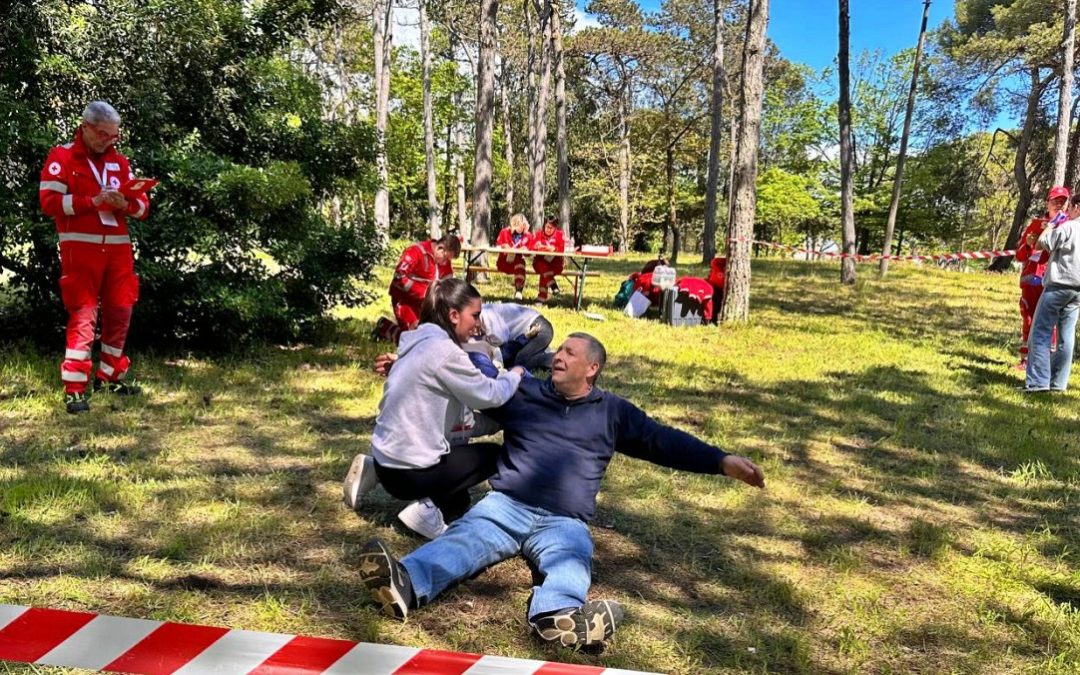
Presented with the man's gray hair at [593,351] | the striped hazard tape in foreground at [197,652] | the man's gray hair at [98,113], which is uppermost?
the man's gray hair at [98,113]

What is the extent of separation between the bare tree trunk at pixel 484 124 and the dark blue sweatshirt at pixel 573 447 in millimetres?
10638

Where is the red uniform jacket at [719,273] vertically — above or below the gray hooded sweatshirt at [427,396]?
above

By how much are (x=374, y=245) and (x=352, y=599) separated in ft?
16.8

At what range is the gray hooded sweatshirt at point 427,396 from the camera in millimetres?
3113

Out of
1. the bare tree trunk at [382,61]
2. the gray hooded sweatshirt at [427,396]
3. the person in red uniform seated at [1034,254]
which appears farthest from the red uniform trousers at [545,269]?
the bare tree trunk at [382,61]

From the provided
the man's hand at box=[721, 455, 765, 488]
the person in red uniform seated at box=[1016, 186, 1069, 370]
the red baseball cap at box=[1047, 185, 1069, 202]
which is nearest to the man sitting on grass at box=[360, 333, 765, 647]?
the man's hand at box=[721, 455, 765, 488]

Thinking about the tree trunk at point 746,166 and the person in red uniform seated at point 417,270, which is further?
the tree trunk at point 746,166

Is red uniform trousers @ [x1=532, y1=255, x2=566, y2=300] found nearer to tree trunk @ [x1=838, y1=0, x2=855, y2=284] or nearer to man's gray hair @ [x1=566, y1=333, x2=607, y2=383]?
tree trunk @ [x1=838, y1=0, x2=855, y2=284]

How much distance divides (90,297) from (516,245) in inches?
312

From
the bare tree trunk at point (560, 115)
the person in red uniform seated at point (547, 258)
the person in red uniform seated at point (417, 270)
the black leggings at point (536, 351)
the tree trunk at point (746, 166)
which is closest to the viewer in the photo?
the black leggings at point (536, 351)

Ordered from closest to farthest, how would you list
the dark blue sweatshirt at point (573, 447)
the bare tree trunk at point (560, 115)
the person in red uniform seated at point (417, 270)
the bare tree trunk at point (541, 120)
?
the dark blue sweatshirt at point (573, 447) → the person in red uniform seated at point (417, 270) → the bare tree trunk at point (541, 120) → the bare tree trunk at point (560, 115)

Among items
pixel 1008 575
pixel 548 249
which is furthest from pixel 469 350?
pixel 548 249

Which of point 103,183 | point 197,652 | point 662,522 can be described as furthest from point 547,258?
point 197,652

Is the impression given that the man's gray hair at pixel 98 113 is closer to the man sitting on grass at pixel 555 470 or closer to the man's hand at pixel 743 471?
the man sitting on grass at pixel 555 470
